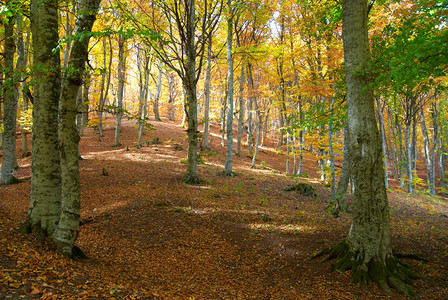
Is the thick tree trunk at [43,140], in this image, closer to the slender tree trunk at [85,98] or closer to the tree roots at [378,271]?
the slender tree trunk at [85,98]

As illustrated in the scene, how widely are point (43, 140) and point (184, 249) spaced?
3.66 meters

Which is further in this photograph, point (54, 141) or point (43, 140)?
point (54, 141)

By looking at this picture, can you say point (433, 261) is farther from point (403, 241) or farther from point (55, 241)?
point (55, 241)

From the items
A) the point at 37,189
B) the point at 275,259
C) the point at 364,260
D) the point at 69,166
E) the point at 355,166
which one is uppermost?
the point at 355,166

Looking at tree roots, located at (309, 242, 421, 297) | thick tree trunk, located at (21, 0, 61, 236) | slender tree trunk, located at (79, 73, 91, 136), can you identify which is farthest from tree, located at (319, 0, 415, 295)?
thick tree trunk, located at (21, 0, 61, 236)

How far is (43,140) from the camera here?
4.55 metres

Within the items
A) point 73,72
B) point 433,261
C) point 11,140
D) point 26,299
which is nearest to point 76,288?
point 26,299

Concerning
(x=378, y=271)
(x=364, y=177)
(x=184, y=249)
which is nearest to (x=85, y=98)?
(x=184, y=249)

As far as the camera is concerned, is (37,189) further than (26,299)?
Yes

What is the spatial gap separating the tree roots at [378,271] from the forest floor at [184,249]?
0.13 m

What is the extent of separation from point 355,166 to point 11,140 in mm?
12864

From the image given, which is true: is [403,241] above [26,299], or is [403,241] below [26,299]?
below

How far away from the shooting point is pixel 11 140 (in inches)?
405

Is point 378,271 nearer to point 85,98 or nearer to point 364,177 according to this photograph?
point 364,177
